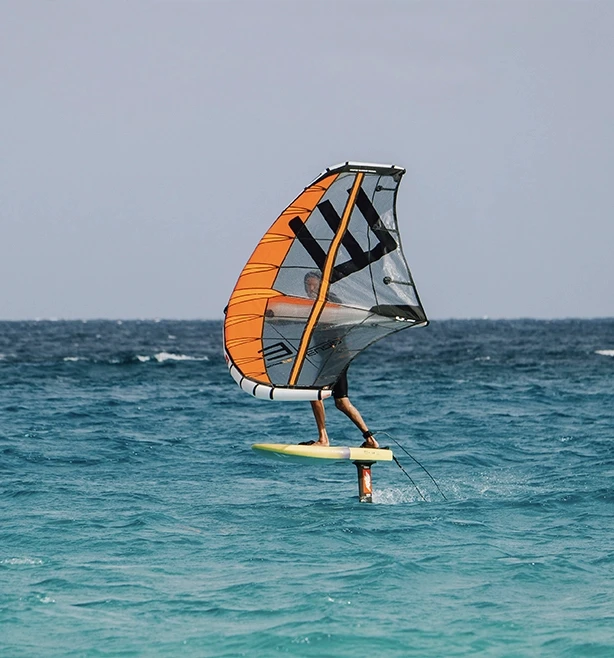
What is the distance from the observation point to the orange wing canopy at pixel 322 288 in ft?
41.7

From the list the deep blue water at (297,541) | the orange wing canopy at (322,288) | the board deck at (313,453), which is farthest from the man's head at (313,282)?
→ the deep blue water at (297,541)

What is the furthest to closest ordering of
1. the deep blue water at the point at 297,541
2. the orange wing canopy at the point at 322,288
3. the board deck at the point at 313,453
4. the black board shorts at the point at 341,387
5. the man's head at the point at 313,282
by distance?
the man's head at the point at 313,282, the orange wing canopy at the point at 322,288, the black board shorts at the point at 341,387, the board deck at the point at 313,453, the deep blue water at the point at 297,541

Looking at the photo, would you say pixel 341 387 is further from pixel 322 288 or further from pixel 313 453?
pixel 322 288

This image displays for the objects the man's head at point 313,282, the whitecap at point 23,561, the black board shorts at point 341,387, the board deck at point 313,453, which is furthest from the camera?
the man's head at point 313,282

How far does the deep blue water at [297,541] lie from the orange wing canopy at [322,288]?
197 centimetres

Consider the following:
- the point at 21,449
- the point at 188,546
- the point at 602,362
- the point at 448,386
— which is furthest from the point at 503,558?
the point at 602,362

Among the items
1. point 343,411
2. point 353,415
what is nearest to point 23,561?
point 343,411

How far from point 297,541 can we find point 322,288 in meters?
3.51

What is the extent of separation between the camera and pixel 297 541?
36.4 feet

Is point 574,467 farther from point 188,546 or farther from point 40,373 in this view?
point 40,373

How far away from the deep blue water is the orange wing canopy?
77.7 inches

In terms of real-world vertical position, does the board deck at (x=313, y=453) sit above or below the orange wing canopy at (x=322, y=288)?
below

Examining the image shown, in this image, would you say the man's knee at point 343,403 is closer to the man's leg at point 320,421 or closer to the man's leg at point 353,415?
the man's leg at point 353,415

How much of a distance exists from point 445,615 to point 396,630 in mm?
582
